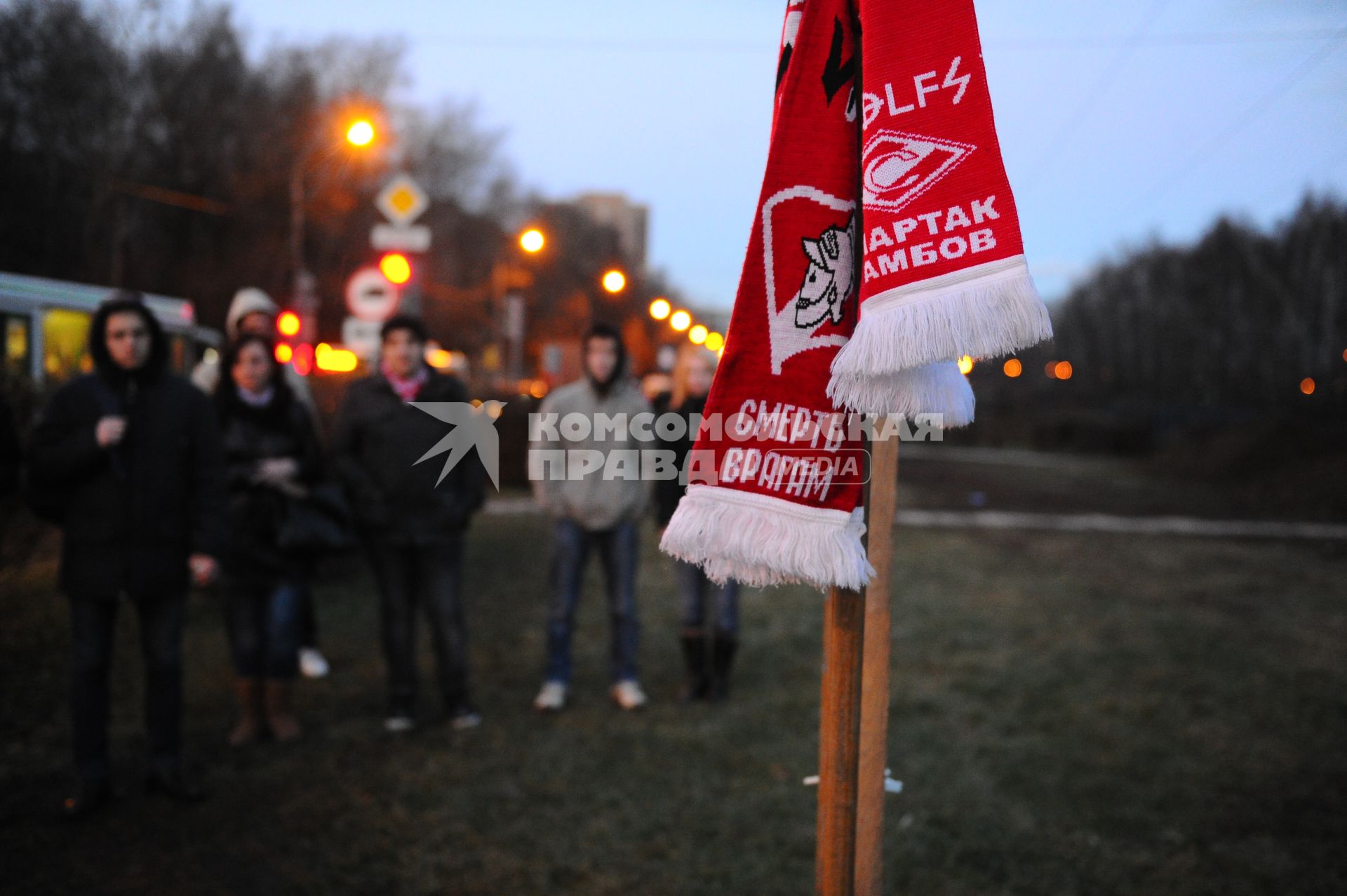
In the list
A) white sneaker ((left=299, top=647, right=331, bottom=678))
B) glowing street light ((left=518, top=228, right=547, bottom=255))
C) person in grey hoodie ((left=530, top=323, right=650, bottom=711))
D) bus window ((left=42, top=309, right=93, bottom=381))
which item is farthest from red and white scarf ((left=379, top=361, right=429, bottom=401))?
glowing street light ((left=518, top=228, right=547, bottom=255))

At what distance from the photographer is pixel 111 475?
370cm

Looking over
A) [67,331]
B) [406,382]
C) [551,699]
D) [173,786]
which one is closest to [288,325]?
[67,331]

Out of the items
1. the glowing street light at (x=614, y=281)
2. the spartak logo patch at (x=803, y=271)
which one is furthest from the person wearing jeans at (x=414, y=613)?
the glowing street light at (x=614, y=281)

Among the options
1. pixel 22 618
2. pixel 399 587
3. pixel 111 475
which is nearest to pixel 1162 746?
pixel 399 587

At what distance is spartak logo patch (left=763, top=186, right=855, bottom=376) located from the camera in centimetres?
187

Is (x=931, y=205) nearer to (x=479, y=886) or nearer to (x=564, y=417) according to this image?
(x=479, y=886)

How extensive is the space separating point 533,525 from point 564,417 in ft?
22.2

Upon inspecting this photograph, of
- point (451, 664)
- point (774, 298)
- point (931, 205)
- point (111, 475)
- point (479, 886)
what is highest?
point (931, 205)

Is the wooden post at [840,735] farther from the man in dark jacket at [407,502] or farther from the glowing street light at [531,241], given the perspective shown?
the glowing street light at [531,241]

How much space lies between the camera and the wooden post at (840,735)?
1.96 meters

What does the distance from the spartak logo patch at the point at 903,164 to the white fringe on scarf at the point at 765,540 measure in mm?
621

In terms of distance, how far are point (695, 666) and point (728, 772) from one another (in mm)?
1140

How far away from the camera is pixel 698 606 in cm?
542

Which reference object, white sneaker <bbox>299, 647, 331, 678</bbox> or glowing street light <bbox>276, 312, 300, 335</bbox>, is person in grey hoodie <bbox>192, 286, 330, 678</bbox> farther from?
glowing street light <bbox>276, 312, 300, 335</bbox>
